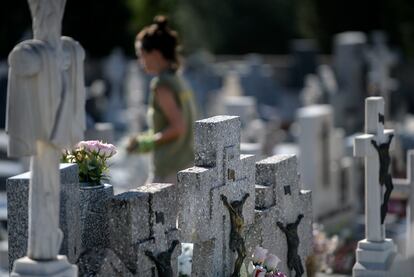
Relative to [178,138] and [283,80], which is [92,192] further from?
[283,80]

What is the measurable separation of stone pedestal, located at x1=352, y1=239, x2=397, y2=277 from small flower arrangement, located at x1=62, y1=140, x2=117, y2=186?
5.01 ft

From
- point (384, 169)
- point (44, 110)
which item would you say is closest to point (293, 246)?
point (384, 169)

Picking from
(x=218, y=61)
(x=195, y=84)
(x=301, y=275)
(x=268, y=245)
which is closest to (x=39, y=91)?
(x=268, y=245)

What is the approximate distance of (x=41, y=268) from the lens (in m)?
4.39

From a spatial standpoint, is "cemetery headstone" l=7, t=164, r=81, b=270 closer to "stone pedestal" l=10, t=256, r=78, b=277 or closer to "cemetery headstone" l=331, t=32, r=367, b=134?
"stone pedestal" l=10, t=256, r=78, b=277

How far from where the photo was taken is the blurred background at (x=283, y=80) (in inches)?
482

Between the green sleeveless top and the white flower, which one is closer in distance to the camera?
the white flower

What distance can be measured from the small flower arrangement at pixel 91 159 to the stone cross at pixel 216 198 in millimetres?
445

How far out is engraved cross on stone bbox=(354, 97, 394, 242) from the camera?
6.62 meters

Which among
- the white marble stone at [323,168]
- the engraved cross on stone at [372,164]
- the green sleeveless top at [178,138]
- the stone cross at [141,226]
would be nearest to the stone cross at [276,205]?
the engraved cross on stone at [372,164]

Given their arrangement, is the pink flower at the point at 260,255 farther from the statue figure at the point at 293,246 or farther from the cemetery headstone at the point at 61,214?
the cemetery headstone at the point at 61,214

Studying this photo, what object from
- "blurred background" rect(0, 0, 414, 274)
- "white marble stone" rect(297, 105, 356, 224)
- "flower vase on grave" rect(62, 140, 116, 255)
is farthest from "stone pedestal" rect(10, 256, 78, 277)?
"white marble stone" rect(297, 105, 356, 224)

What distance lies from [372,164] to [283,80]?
2030 cm

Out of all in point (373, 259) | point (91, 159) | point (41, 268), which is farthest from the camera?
point (373, 259)
